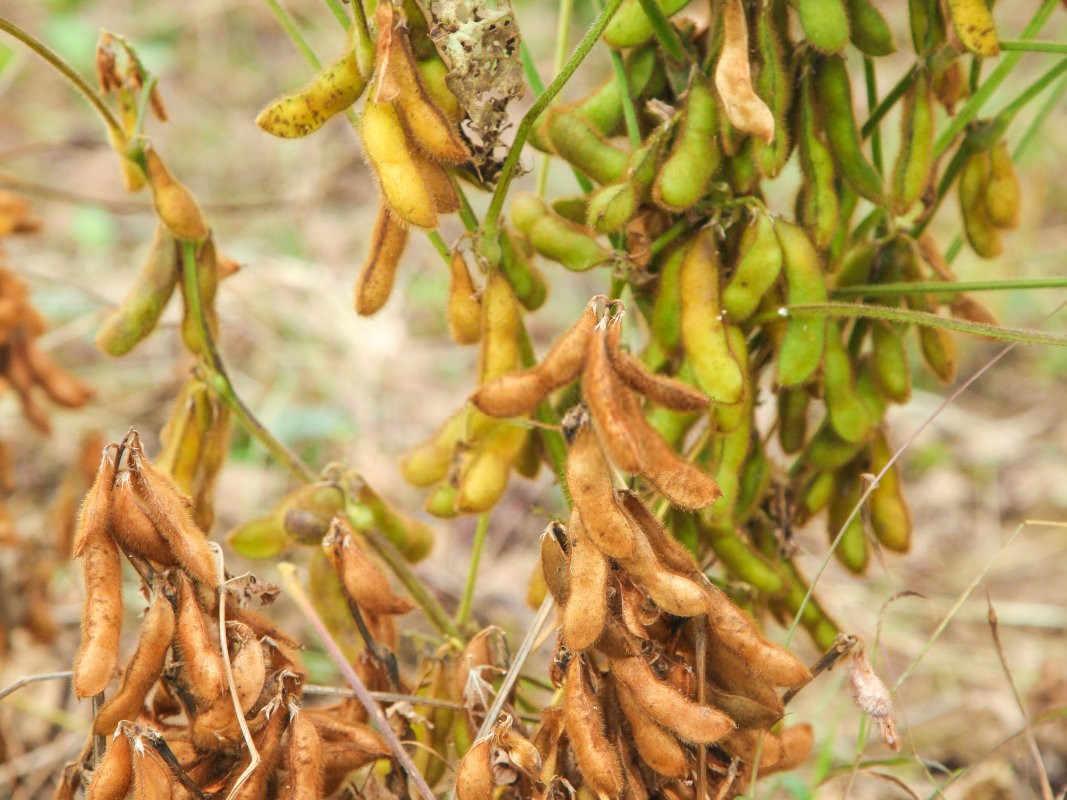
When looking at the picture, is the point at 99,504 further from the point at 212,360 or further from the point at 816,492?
the point at 816,492

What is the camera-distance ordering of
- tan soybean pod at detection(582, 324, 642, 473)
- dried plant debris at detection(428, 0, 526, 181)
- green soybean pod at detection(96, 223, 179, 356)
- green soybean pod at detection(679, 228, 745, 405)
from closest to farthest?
tan soybean pod at detection(582, 324, 642, 473), dried plant debris at detection(428, 0, 526, 181), green soybean pod at detection(679, 228, 745, 405), green soybean pod at detection(96, 223, 179, 356)

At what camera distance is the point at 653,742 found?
134cm

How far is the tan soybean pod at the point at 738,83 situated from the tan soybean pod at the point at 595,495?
1.24 feet

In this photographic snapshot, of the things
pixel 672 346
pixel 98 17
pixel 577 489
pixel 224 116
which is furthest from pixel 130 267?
pixel 577 489

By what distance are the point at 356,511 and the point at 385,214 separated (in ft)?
1.29

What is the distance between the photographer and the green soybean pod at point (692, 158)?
1.44m

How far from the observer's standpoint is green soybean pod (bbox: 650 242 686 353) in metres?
1.55

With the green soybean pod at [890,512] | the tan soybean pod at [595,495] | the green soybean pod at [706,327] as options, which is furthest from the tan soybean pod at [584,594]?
the green soybean pod at [890,512]

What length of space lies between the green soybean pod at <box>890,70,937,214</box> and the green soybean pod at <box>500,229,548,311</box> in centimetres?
46

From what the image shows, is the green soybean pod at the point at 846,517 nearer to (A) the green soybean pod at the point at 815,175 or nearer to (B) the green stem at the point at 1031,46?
(A) the green soybean pod at the point at 815,175

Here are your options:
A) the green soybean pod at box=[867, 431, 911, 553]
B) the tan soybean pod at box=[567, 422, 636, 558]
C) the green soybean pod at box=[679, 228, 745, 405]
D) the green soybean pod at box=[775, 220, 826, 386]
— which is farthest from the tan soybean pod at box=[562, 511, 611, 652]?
the green soybean pod at box=[867, 431, 911, 553]

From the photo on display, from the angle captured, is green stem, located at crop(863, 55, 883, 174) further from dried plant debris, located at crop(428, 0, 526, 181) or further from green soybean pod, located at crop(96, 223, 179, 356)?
green soybean pod, located at crop(96, 223, 179, 356)

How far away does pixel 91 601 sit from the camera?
52.3 inches

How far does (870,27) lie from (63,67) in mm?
955
